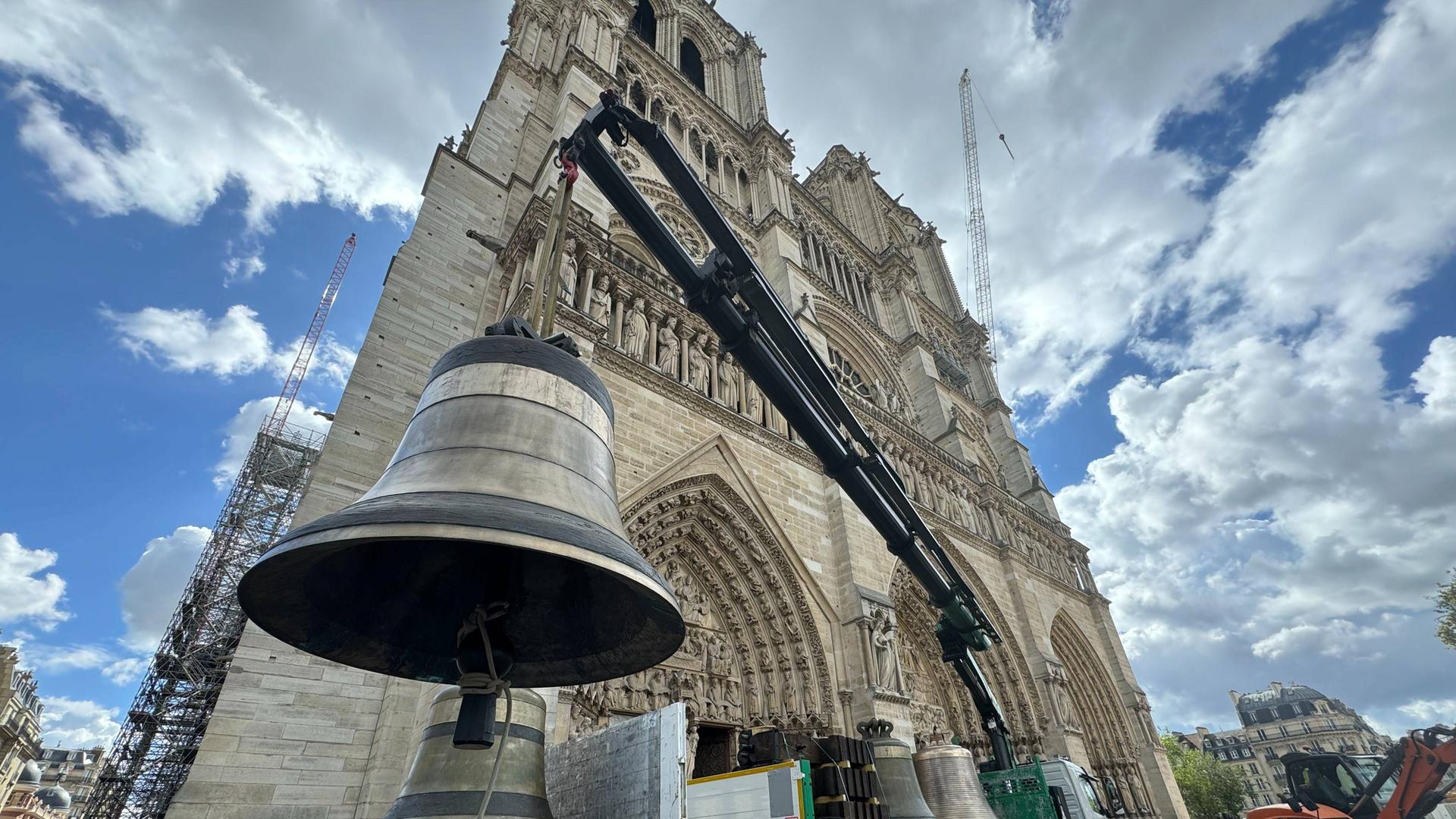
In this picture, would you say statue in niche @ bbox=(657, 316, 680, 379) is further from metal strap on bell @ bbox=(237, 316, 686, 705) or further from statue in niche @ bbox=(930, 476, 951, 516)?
statue in niche @ bbox=(930, 476, 951, 516)

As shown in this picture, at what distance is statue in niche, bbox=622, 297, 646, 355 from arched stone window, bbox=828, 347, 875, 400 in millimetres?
7370

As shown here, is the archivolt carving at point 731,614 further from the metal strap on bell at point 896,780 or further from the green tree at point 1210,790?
the green tree at point 1210,790

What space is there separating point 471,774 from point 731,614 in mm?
7708

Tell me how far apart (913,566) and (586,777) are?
4.45 metres

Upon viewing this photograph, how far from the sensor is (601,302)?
372 inches

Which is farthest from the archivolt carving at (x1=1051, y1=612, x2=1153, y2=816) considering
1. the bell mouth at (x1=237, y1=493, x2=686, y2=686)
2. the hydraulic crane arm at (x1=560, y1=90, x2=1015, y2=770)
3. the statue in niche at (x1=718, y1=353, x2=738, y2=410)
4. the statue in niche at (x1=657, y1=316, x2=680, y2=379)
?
the bell mouth at (x1=237, y1=493, x2=686, y2=686)

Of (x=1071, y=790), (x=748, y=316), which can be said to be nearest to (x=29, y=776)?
(x=1071, y=790)

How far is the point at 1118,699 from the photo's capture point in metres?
17.1

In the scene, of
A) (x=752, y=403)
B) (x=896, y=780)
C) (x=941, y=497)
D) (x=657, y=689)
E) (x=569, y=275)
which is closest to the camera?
(x=896, y=780)

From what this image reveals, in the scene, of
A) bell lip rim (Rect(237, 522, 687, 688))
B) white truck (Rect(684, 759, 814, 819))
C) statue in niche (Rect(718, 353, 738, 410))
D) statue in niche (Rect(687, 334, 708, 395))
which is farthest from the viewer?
statue in niche (Rect(718, 353, 738, 410))

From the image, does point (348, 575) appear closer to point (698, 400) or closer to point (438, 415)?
point (438, 415)

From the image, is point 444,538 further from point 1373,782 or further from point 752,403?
point 1373,782

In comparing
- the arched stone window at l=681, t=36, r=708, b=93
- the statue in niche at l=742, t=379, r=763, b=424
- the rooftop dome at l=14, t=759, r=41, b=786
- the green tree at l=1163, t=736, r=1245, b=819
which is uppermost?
the arched stone window at l=681, t=36, r=708, b=93

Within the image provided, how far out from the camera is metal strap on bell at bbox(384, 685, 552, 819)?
1.80 m
